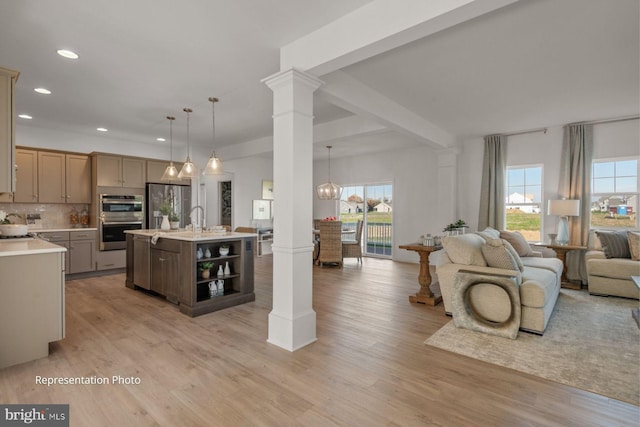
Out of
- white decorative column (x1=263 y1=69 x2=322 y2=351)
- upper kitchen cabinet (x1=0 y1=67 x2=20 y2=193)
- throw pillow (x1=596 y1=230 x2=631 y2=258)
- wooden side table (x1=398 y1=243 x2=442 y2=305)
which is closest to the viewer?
upper kitchen cabinet (x1=0 y1=67 x2=20 y2=193)

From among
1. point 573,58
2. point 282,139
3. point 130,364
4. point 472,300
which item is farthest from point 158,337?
point 573,58

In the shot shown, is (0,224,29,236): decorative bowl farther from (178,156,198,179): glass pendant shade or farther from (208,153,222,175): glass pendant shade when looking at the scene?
(208,153,222,175): glass pendant shade

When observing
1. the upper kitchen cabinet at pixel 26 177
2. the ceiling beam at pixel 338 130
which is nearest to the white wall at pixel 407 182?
the ceiling beam at pixel 338 130

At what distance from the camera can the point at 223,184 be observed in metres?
8.42

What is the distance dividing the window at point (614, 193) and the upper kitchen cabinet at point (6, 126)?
298 inches

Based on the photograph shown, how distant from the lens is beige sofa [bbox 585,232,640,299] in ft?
13.8

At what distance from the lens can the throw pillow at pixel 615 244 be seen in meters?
4.46

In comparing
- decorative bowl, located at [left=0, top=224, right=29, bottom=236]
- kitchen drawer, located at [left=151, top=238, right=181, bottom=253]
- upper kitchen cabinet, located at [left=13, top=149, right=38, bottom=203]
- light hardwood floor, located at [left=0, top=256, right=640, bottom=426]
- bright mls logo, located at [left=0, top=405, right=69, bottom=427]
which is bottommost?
bright mls logo, located at [left=0, top=405, right=69, bottom=427]

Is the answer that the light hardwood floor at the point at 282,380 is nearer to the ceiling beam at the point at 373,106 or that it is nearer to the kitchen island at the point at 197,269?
the kitchen island at the point at 197,269

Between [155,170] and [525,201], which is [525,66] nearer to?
[525,201]

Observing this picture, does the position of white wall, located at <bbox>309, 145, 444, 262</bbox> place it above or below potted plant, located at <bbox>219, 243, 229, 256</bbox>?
above

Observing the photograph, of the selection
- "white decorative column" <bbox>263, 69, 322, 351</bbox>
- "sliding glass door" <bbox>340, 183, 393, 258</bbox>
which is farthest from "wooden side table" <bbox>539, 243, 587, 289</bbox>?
"white decorative column" <bbox>263, 69, 322, 351</bbox>

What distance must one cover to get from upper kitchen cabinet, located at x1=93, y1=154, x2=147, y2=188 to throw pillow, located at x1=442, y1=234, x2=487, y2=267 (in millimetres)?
5762

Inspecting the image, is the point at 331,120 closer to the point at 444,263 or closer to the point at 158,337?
the point at 444,263
